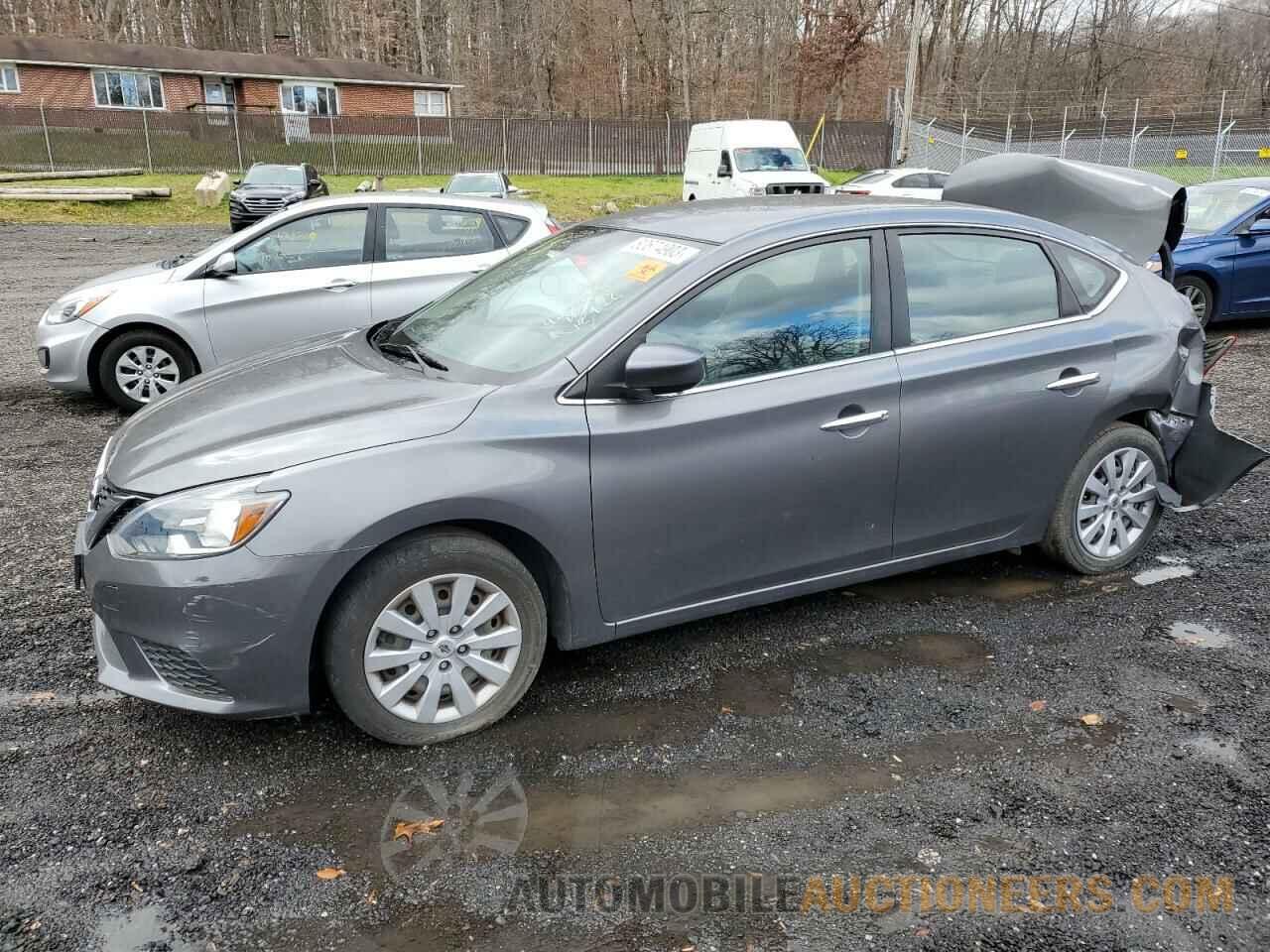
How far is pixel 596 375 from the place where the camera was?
3320 millimetres

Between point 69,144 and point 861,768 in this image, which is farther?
point 69,144

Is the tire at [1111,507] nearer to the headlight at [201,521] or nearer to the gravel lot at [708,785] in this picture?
the gravel lot at [708,785]

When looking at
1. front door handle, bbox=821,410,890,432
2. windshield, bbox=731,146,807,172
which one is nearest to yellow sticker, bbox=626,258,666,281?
front door handle, bbox=821,410,890,432

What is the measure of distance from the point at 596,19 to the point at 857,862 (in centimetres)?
5437

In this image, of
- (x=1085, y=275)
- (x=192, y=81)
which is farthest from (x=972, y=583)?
(x=192, y=81)

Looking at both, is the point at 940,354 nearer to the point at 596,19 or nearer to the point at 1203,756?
the point at 1203,756

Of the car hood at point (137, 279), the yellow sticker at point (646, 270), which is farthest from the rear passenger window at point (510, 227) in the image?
the yellow sticker at point (646, 270)

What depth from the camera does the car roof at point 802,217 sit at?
378 cm

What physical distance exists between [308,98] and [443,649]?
157 ft

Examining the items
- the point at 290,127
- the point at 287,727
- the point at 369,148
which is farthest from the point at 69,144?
the point at 287,727

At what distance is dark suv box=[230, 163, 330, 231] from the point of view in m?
20.4

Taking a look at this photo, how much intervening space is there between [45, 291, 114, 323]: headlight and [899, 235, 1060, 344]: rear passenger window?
19.7 feet

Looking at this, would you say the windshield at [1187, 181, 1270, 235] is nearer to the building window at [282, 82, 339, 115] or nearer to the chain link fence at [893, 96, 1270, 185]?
the chain link fence at [893, 96, 1270, 185]

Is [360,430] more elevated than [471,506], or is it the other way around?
[360,430]
